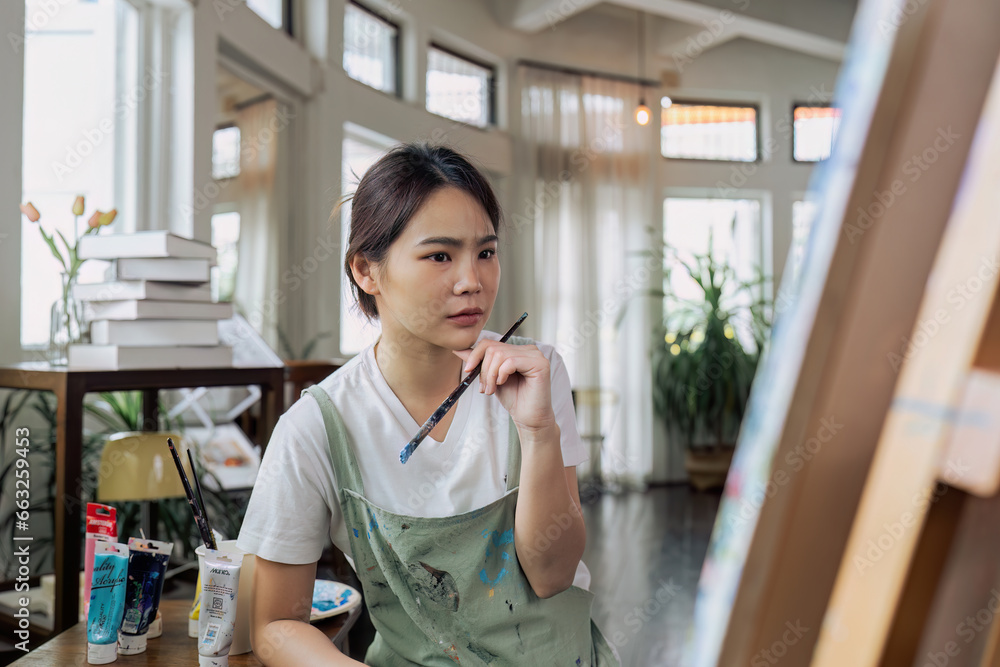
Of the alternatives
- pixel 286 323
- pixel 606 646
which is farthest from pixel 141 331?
pixel 286 323

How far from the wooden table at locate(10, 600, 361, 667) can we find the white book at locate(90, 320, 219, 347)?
2.08 feet

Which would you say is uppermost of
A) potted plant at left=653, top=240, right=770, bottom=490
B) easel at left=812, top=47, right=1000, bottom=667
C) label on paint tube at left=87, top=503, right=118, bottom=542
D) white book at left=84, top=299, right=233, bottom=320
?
easel at left=812, top=47, right=1000, bottom=667

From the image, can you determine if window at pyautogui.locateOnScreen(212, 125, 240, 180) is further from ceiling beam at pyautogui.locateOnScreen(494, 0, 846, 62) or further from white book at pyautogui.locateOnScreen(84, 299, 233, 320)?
ceiling beam at pyautogui.locateOnScreen(494, 0, 846, 62)

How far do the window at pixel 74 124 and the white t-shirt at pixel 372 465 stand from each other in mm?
1463

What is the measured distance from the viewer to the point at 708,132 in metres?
6.29

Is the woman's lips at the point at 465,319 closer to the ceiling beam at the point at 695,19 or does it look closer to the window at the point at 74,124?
the window at the point at 74,124

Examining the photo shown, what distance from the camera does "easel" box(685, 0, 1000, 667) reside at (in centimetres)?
21

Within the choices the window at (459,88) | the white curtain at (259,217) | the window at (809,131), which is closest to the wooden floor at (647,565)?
the white curtain at (259,217)

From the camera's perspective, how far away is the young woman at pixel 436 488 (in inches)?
40.6

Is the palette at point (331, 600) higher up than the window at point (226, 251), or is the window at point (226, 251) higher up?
the window at point (226, 251)

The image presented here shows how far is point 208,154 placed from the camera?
2.90m

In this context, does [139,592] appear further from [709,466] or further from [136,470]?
[709,466]

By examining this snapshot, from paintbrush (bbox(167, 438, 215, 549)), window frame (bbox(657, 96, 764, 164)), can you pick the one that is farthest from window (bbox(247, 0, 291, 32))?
window frame (bbox(657, 96, 764, 164))

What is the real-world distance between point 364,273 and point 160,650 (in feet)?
1.95
